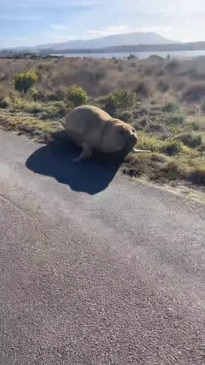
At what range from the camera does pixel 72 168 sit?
930 centimetres

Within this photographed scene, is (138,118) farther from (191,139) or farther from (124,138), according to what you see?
(124,138)

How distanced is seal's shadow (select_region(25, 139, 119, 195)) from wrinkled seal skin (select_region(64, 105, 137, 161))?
0.24m

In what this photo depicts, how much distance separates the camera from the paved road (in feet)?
13.4

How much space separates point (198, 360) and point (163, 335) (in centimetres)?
42

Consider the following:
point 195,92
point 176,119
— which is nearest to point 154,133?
point 176,119

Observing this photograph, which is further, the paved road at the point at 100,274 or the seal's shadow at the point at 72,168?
the seal's shadow at the point at 72,168

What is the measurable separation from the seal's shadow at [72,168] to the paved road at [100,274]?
6 cm

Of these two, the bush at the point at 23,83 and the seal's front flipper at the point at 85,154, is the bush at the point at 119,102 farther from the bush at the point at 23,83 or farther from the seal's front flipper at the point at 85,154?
the bush at the point at 23,83

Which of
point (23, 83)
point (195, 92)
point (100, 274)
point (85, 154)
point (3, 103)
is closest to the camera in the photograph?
point (100, 274)

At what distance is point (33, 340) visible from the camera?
4.23 metres

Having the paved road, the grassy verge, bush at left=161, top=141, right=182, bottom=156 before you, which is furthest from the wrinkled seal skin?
the paved road

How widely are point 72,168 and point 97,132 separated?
1.05m

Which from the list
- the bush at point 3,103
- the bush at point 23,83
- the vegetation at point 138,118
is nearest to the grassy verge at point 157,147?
the vegetation at point 138,118

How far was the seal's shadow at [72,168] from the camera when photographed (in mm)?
8344
